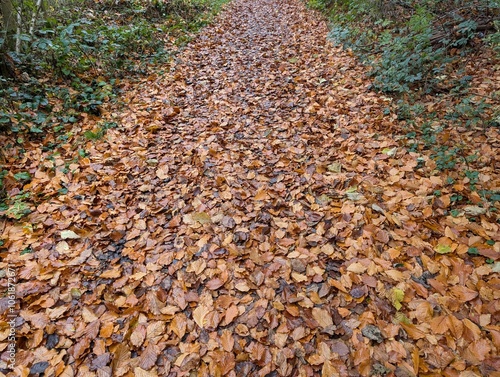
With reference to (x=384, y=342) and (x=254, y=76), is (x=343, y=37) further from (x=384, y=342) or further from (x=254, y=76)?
(x=384, y=342)

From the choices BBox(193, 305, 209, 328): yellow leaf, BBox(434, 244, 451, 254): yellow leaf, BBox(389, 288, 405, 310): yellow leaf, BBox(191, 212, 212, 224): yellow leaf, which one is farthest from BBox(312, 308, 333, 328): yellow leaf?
BBox(191, 212, 212, 224): yellow leaf

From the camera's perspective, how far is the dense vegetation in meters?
4.09

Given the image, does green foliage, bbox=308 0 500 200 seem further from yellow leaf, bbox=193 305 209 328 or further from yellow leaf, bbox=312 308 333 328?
yellow leaf, bbox=193 305 209 328

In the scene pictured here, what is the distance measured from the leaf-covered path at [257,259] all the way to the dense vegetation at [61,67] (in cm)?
65

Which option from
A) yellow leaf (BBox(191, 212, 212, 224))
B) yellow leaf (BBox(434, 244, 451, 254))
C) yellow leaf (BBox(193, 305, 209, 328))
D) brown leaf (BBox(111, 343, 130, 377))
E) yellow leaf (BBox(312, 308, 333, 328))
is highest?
yellow leaf (BBox(191, 212, 212, 224))

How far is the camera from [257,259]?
2.82 metres

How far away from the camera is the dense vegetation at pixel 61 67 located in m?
4.09

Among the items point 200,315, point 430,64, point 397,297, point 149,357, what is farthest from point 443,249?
point 430,64

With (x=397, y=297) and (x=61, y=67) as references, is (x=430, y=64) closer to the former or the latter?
(x=397, y=297)

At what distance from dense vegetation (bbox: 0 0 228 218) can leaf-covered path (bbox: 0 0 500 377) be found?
2.14 ft

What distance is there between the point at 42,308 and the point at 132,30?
6.65m

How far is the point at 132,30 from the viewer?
7.01 metres

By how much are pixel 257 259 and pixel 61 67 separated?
5.00 m

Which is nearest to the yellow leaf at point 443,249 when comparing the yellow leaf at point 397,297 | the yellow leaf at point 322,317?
the yellow leaf at point 397,297
